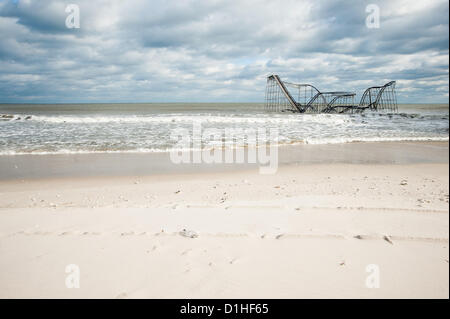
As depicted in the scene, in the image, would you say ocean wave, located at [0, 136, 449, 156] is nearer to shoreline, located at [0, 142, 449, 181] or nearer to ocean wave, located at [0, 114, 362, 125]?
shoreline, located at [0, 142, 449, 181]

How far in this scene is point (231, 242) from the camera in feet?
10.6

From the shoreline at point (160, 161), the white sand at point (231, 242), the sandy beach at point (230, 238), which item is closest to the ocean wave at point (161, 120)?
the shoreline at point (160, 161)

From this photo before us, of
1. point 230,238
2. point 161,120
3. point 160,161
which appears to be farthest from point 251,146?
point 161,120

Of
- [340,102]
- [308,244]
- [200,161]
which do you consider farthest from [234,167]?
[340,102]

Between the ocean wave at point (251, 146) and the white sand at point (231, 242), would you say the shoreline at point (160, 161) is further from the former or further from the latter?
the white sand at point (231, 242)

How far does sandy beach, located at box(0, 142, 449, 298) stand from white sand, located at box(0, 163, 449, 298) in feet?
0.04

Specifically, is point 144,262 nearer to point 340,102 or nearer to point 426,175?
point 426,175

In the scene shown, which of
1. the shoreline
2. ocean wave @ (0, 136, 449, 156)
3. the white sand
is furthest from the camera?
ocean wave @ (0, 136, 449, 156)

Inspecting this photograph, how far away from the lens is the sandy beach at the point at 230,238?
251 cm

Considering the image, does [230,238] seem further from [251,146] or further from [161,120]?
[161,120]

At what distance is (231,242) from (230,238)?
0.10m

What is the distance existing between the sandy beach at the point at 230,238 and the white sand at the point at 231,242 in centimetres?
1

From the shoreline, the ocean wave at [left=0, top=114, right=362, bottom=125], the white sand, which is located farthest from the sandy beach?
the ocean wave at [left=0, top=114, right=362, bottom=125]

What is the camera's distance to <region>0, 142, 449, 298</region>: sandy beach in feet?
8.24
